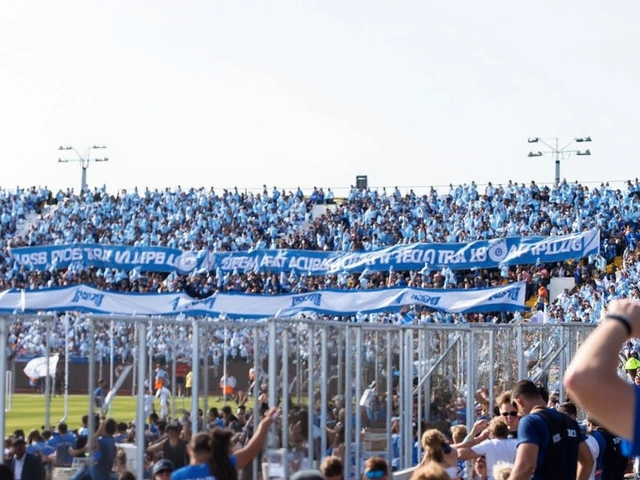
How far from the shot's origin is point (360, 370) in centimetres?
1230

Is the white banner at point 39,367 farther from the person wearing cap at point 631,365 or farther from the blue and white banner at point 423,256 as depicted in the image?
the blue and white banner at point 423,256

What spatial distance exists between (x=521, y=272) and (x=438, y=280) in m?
2.53

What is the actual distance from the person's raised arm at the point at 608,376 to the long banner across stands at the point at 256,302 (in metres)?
26.2

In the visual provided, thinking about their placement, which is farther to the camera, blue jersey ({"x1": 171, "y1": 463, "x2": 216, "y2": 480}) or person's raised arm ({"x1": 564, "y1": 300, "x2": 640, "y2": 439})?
blue jersey ({"x1": 171, "y1": 463, "x2": 216, "y2": 480})

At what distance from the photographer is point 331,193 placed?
55031mm

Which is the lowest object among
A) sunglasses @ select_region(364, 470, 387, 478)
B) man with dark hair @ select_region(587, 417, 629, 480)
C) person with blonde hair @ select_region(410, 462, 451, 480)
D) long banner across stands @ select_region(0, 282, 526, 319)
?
man with dark hair @ select_region(587, 417, 629, 480)

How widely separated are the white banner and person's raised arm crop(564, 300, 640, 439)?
7.11m

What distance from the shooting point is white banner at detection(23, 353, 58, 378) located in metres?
9.62

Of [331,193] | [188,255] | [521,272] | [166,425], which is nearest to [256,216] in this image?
[331,193]

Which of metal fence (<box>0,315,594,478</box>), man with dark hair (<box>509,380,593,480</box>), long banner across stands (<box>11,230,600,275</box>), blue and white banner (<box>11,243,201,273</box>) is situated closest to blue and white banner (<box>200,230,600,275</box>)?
long banner across stands (<box>11,230,600,275</box>)

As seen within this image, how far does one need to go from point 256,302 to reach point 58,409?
2126 centimetres

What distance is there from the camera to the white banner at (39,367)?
9.62m

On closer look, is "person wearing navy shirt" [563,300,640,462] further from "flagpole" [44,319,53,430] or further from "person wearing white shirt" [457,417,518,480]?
"person wearing white shirt" [457,417,518,480]

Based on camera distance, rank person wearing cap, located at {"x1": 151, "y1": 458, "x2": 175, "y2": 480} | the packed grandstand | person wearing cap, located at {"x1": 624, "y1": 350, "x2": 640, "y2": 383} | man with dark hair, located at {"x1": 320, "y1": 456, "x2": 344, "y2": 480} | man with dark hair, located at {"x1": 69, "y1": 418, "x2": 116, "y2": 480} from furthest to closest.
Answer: the packed grandstand
person wearing cap, located at {"x1": 624, "y1": 350, "x2": 640, "y2": 383}
man with dark hair, located at {"x1": 69, "y1": 418, "x2": 116, "y2": 480}
person wearing cap, located at {"x1": 151, "y1": 458, "x2": 175, "y2": 480}
man with dark hair, located at {"x1": 320, "y1": 456, "x2": 344, "y2": 480}
